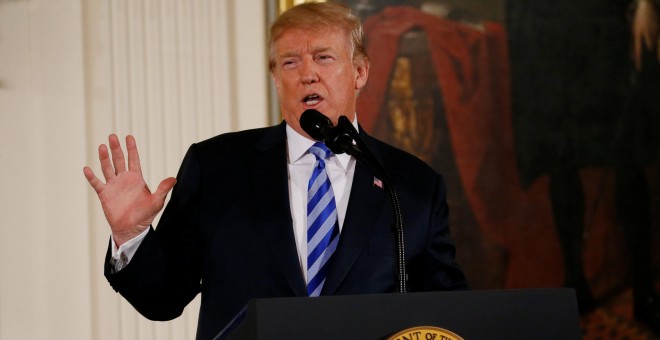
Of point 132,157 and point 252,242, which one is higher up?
point 132,157

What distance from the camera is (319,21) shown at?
285cm

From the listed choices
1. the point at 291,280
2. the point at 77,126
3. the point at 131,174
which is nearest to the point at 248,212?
the point at 291,280

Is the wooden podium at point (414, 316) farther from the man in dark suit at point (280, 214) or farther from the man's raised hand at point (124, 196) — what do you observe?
the man in dark suit at point (280, 214)

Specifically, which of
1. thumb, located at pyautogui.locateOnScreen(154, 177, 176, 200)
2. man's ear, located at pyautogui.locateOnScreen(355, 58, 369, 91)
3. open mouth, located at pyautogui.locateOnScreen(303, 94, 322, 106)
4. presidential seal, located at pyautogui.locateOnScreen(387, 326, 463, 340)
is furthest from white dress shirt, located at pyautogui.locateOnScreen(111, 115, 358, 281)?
presidential seal, located at pyautogui.locateOnScreen(387, 326, 463, 340)

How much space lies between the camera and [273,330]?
1517 millimetres

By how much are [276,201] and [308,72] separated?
38 cm

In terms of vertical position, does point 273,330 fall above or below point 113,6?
below

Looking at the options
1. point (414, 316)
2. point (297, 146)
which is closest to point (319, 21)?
point (297, 146)

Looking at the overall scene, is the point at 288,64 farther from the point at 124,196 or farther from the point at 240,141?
the point at 124,196

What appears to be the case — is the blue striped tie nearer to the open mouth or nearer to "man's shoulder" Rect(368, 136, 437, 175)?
the open mouth

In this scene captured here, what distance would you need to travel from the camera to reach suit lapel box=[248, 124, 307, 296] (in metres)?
2.53

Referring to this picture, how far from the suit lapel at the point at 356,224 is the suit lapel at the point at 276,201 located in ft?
0.29

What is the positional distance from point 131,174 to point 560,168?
2667mm

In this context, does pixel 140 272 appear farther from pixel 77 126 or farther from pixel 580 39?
pixel 580 39
